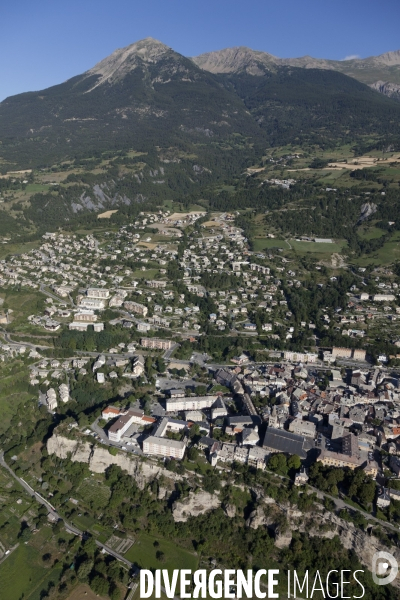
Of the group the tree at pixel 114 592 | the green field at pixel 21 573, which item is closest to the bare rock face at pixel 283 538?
the tree at pixel 114 592

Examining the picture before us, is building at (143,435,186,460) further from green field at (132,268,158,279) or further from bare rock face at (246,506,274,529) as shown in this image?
green field at (132,268,158,279)

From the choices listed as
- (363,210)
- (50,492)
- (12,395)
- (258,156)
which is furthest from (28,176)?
(50,492)

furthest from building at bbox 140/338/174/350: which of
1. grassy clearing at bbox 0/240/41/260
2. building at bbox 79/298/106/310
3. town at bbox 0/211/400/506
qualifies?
grassy clearing at bbox 0/240/41/260

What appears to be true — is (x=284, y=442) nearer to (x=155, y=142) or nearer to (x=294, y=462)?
(x=294, y=462)

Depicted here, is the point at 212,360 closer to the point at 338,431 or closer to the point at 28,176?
the point at 338,431

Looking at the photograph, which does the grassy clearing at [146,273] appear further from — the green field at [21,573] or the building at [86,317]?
the green field at [21,573]

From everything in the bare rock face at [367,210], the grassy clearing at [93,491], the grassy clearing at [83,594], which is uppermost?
the bare rock face at [367,210]

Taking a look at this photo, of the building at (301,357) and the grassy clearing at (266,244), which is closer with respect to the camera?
the building at (301,357)

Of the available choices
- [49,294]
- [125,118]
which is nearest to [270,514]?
[49,294]
